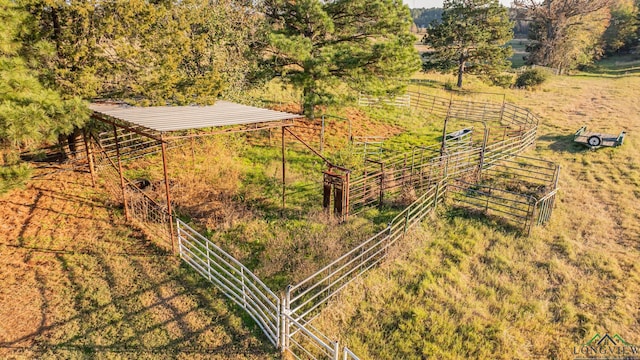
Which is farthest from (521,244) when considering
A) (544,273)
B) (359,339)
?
(359,339)

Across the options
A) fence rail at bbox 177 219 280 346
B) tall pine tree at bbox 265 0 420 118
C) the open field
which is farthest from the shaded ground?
tall pine tree at bbox 265 0 420 118

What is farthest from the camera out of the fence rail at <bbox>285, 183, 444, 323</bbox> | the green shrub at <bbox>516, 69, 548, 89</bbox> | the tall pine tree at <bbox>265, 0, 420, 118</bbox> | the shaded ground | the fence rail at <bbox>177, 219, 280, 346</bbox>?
the green shrub at <bbox>516, 69, 548, 89</bbox>

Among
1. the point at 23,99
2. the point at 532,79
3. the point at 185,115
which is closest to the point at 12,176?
the point at 23,99

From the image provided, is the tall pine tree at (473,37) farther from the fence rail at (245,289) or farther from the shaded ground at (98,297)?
the shaded ground at (98,297)

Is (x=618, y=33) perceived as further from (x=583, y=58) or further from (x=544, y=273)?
(x=544, y=273)

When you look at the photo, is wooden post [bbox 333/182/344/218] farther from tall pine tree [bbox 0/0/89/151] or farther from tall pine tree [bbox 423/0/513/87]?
tall pine tree [bbox 423/0/513/87]

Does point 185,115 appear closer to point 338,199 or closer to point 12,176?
point 12,176
